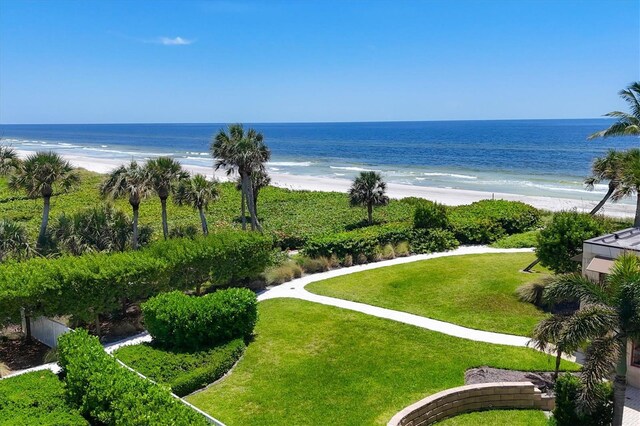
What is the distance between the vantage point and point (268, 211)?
133ft

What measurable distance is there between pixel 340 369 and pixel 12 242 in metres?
14.9

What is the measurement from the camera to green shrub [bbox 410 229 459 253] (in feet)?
89.7

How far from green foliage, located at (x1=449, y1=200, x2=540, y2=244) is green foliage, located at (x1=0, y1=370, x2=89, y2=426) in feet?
72.5

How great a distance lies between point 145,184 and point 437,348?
44.9 ft

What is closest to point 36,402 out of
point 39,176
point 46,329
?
point 46,329

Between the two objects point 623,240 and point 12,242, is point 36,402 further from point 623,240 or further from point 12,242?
point 623,240

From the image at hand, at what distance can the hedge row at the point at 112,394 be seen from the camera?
9109mm

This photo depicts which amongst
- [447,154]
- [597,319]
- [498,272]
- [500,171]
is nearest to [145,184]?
[498,272]

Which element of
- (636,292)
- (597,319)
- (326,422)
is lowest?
(326,422)

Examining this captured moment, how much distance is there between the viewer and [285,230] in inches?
1220

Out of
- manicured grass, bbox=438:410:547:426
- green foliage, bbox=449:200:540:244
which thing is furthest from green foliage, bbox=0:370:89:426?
green foliage, bbox=449:200:540:244

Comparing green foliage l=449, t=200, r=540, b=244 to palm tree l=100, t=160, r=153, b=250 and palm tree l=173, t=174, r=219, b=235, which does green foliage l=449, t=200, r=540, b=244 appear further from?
palm tree l=100, t=160, r=153, b=250

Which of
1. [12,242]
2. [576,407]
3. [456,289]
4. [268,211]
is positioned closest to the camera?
[576,407]

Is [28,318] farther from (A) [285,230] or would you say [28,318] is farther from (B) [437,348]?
(A) [285,230]
